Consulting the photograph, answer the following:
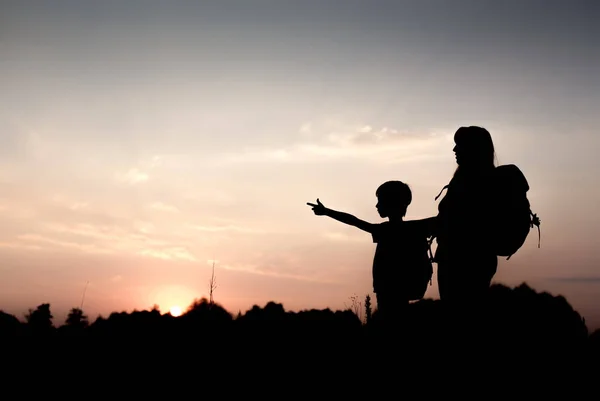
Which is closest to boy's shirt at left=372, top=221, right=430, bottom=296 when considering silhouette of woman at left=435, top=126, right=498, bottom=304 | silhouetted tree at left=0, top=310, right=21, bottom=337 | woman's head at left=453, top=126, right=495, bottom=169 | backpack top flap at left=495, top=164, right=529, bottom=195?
silhouette of woman at left=435, top=126, right=498, bottom=304

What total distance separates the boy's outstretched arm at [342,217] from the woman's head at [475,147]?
1344mm

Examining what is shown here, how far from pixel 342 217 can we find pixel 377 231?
45 cm

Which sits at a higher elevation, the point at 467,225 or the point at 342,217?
the point at 342,217

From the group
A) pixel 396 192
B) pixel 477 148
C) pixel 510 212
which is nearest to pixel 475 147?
pixel 477 148

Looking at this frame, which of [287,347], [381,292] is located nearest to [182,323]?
[287,347]

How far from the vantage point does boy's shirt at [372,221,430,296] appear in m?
4.73

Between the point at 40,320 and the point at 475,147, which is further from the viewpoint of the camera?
the point at 40,320

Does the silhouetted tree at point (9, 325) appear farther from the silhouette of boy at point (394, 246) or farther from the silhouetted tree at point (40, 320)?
the silhouette of boy at point (394, 246)

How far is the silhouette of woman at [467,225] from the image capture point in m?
3.93

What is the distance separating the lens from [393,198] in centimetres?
496

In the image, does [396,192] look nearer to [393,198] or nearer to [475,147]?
[393,198]

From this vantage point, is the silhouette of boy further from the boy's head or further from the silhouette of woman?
the silhouette of woman

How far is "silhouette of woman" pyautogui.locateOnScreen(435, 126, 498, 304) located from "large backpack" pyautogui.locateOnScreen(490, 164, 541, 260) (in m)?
0.08

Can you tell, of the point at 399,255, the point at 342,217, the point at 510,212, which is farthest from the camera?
the point at 342,217
